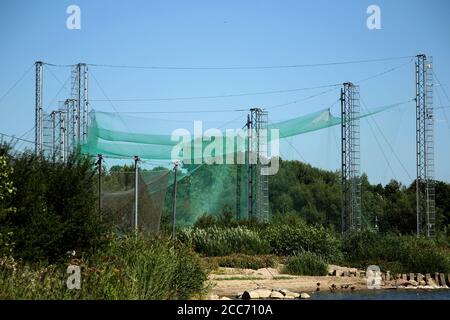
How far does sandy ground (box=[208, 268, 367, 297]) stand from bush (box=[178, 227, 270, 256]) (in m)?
2.47

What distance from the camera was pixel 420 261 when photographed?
21.6 m

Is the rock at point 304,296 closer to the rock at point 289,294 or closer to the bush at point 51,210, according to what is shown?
the rock at point 289,294

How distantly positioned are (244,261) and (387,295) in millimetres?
5257

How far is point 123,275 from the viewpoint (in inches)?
384

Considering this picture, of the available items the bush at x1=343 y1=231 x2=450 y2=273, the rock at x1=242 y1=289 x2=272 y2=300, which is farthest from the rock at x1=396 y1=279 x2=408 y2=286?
the rock at x1=242 y1=289 x2=272 y2=300

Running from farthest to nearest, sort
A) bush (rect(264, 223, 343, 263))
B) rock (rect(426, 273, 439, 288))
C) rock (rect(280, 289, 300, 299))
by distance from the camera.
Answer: bush (rect(264, 223, 343, 263)), rock (rect(426, 273, 439, 288)), rock (rect(280, 289, 300, 299))

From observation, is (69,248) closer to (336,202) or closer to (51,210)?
(51,210)

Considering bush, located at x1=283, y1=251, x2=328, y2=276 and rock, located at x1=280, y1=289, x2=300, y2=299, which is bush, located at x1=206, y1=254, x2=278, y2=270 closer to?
bush, located at x1=283, y1=251, x2=328, y2=276

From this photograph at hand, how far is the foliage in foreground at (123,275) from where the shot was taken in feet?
29.3

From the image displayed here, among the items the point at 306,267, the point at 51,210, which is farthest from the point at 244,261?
the point at 51,210

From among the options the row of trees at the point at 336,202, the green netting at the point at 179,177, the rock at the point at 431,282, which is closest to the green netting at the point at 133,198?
the green netting at the point at 179,177

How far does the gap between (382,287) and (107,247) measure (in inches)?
302

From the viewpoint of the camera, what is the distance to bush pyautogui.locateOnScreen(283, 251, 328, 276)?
66.5 feet
